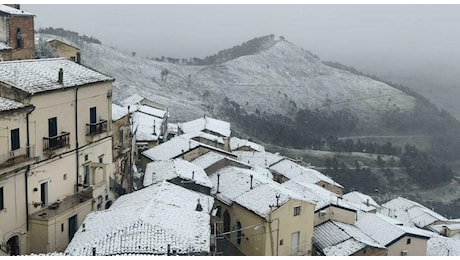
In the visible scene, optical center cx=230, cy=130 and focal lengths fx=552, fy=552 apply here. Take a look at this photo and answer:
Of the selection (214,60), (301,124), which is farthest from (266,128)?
(214,60)

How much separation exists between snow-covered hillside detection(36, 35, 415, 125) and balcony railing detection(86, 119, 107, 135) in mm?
44417

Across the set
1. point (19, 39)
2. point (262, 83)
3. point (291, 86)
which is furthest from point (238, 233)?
point (291, 86)

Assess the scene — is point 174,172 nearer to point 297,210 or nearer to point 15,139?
point 297,210

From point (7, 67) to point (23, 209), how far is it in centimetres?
521

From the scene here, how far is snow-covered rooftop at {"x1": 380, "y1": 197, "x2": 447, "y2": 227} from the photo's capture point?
1511 inches

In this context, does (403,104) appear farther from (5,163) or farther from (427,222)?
(5,163)

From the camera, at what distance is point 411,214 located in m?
40.0

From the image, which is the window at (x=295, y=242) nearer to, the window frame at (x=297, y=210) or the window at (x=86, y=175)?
the window frame at (x=297, y=210)

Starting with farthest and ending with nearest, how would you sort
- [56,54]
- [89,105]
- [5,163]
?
[56,54]
[89,105]
[5,163]

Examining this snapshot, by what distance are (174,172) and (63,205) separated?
572 cm

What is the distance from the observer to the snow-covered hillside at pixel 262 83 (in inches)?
3187

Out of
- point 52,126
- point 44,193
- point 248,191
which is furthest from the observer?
point 248,191

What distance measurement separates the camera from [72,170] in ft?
68.5

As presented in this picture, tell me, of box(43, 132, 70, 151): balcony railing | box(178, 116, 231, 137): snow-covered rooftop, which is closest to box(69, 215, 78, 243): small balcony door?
box(43, 132, 70, 151): balcony railing
